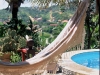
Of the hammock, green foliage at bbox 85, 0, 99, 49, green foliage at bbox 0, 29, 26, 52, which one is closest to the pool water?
green foliage at bbox 85, 0, 99, 49

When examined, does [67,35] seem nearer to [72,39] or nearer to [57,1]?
[72,39]

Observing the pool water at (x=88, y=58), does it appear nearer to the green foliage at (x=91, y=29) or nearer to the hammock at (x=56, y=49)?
the green foliage at (x=91, y=29)

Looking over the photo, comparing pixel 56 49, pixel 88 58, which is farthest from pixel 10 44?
pixel 56 49

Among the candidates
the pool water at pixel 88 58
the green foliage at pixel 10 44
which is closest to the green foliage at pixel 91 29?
the pool water at pixel 88 58

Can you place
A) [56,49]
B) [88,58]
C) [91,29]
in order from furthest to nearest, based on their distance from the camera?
A: [91,29] → [88,58] → [56,49]

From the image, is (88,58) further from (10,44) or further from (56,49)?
(56,49)

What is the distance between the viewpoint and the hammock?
2281 millimetres

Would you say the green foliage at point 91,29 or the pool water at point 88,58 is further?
the green foliage at point 91,29

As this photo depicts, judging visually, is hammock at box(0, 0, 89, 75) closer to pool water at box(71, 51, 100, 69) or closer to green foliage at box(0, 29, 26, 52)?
green foliage at box(0, 29, 26, 52)

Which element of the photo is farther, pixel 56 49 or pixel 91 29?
pixel 91 29

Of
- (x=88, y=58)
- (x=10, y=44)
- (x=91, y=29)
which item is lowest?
(x=88, y=58)

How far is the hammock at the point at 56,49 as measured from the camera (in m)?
2.28

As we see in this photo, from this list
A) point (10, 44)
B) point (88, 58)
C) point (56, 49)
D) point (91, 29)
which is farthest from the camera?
point (91, 29)

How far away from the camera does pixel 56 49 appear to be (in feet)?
7.73
